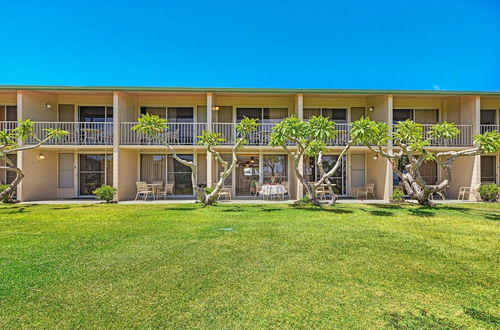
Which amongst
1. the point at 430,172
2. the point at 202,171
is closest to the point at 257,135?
the point at 202,171

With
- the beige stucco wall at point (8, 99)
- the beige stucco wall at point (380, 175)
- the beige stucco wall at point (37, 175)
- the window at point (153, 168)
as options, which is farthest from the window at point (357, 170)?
the beige stucco wall at point (8, 99)

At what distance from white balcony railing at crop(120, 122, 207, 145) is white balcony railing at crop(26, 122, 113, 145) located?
0.95 m

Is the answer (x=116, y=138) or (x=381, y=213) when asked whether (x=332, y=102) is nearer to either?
(x=381, y=213)

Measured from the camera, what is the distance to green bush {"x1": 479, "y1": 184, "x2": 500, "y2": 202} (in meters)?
11.8

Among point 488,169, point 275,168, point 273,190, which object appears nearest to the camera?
point 273,190

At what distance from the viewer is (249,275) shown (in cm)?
382

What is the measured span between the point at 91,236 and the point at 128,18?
18532mm

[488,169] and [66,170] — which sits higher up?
[488,169]

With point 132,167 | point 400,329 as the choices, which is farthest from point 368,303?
point 132,167

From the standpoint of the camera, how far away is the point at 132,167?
13625 mm

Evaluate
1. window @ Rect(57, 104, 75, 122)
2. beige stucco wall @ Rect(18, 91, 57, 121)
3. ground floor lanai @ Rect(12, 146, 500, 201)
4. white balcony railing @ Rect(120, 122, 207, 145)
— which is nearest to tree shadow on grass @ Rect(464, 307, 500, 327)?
ground floor lanai @ Rect(12, 146, 500, 201)

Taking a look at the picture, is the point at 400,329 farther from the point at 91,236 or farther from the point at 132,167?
the point at 132,167

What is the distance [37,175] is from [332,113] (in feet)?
48.6

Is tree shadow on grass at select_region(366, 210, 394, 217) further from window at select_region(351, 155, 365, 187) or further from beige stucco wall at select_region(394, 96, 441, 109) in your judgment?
beige stucco wall at select_region(394, 96, 441, 109)
